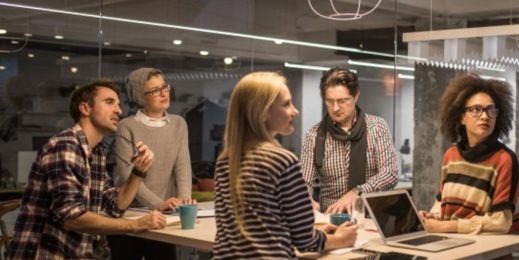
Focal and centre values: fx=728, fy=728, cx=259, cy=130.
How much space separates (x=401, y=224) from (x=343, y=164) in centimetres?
76

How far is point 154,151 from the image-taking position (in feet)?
11.4

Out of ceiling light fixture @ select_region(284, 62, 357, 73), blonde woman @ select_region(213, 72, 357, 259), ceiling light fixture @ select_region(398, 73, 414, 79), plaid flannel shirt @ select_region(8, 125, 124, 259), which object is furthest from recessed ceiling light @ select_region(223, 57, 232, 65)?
blonde woman @ select_region(213, 72, 357, 259)

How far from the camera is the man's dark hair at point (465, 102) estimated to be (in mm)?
2908

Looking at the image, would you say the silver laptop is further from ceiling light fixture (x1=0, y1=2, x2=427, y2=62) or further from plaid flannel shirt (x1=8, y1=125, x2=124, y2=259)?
ceiling light fixture (x1=0, y1=2, x2=427, y2=62)

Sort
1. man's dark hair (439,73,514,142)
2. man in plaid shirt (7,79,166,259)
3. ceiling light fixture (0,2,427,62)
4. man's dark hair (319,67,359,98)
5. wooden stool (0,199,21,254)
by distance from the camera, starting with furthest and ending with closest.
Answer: ceiling light fixture (0,2,427,62)
wooden stool (0,199,21,254)
man's dark hair (319,67,359,98)
man's dark hair (439,73,514,142)
man in plaid shirt (7,79,166,259)

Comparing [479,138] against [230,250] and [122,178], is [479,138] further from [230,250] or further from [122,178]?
[122,178]

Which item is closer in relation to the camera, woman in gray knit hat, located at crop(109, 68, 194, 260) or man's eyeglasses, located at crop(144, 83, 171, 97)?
woman in gray knit hat, located at crop(109, 68, 194, 260)

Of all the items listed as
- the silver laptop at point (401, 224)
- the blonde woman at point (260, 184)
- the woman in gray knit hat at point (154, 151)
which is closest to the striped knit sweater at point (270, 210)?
the blonde woman at point (260, 184)

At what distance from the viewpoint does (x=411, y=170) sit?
680 centimetres

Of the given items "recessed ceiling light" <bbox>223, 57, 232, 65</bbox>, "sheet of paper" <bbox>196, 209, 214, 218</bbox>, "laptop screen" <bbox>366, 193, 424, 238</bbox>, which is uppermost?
"recessed ceiling light" <bbox>223, 57, 232, 65</bbox>

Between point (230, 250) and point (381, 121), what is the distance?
159 cm

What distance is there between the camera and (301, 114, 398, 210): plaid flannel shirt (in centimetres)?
339

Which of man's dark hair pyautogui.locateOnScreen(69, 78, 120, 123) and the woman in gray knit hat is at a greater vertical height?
man's dark hair pyautogui.locateOnScreen(69, 78, 120, 123)

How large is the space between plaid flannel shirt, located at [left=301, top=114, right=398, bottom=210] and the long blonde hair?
4.20 ft
